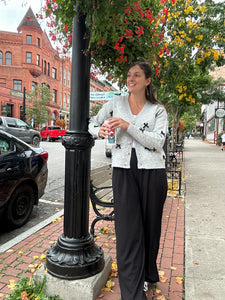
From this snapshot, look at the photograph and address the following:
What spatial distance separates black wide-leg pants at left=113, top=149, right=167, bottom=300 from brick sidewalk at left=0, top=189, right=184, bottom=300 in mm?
385

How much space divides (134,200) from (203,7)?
242 inches

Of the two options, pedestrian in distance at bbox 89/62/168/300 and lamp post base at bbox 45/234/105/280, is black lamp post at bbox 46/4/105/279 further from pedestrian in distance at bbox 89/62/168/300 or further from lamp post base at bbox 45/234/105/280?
pedestrian in distance at bbox 89/62/168/300

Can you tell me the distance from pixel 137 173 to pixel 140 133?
0.32 metres

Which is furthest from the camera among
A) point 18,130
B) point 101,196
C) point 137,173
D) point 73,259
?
point 18,130

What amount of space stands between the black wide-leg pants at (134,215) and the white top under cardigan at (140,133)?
59 millimetres

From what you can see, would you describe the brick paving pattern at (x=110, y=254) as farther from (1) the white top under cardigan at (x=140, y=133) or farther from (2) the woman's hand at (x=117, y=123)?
(2) the woman's hand at (x=117, y=123)

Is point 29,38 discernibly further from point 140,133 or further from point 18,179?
point 140,133

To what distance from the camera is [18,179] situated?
405 centimetres

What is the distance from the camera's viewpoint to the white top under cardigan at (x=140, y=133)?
6.78 ft

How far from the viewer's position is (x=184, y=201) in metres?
5.80

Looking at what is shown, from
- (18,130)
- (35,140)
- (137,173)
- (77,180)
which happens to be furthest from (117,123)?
(35,140)

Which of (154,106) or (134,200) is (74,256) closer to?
(134,200)

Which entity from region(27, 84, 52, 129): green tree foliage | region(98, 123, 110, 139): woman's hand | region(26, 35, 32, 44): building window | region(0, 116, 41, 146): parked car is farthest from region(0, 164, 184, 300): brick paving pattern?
region(26, 35, 32, 44): building window

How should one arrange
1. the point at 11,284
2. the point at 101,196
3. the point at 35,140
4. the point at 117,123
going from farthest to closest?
the point at 35,140
the point at 101,196
the point at 11,284
the point at 117,123
